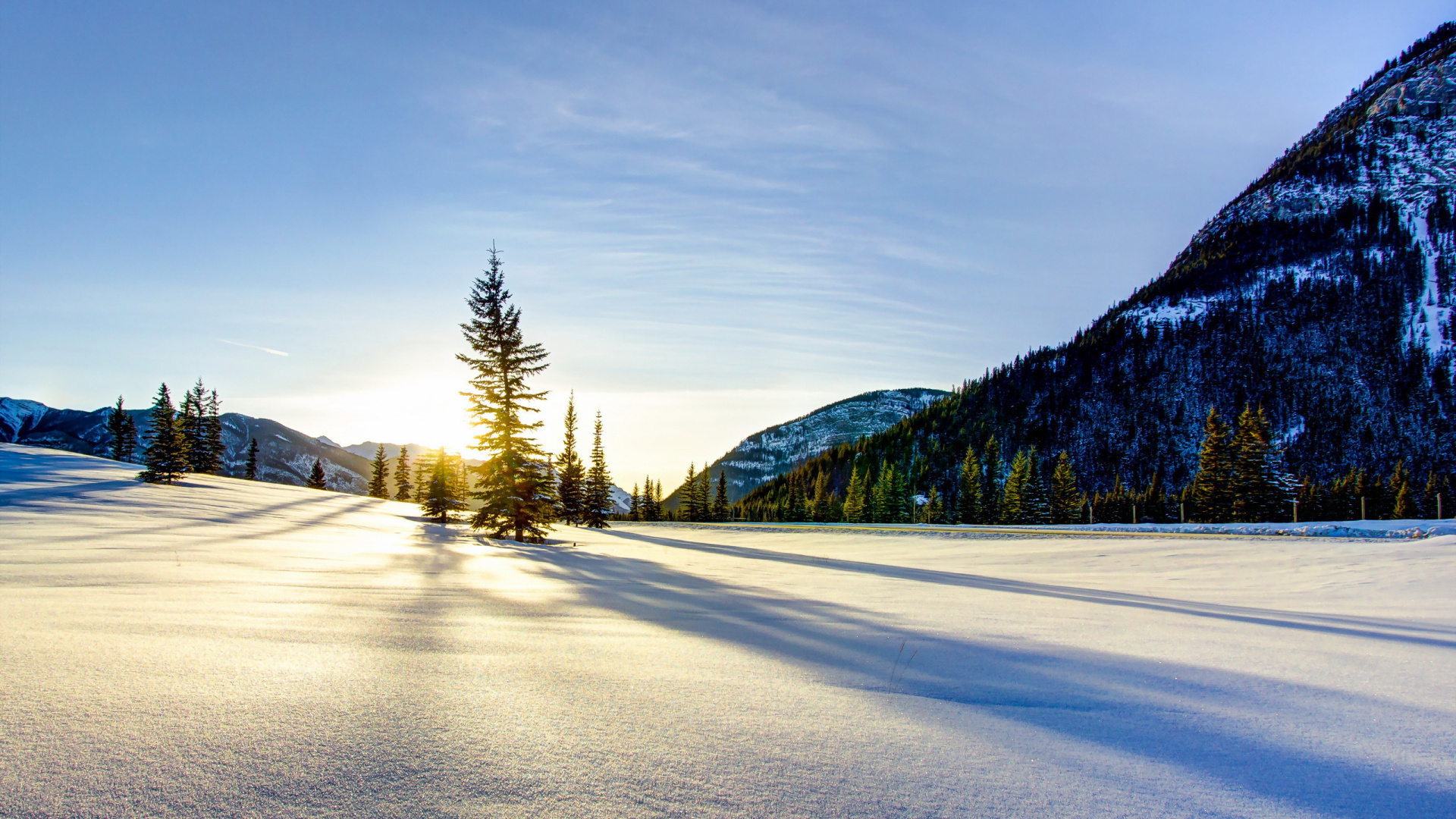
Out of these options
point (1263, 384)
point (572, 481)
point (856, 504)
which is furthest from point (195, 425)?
point (1263, 384)

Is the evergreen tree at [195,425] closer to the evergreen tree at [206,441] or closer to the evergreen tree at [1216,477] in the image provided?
the evergreen tree at [206,441]

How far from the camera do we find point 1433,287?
174 m

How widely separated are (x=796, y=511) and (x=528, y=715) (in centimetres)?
10312

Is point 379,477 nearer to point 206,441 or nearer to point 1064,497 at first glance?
point 206,441

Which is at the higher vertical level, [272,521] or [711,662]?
[711,662]

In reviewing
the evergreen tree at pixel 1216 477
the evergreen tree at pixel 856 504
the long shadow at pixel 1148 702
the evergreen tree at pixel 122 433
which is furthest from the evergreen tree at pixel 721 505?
the long shadow at pixel 1148 702

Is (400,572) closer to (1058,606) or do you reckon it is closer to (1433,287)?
(1058,606)

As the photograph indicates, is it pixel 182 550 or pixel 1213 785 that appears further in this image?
pixel 182 550

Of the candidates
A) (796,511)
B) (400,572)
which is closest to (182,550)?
(400,572)

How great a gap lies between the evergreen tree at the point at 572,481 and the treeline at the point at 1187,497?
116 feet

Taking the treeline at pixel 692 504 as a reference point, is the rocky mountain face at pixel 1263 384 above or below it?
above

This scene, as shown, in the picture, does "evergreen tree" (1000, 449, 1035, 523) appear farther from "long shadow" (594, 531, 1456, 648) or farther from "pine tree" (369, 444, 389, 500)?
"pine tree" (369, 444, 389, 500)

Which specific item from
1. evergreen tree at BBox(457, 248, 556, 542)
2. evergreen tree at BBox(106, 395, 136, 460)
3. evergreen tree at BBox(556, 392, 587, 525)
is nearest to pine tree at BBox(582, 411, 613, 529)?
evergreen tree at BBox(556, 392, 587, 525)

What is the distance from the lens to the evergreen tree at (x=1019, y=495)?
63500mm
